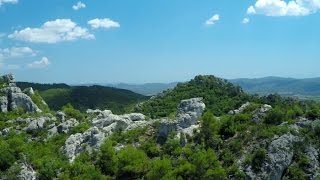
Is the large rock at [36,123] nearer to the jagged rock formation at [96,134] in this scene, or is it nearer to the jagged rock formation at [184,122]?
the jagged rock formation at [96,134]

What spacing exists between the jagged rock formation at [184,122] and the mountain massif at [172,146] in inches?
6.8

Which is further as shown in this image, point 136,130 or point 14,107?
point 14,107

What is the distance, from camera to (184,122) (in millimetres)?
81438

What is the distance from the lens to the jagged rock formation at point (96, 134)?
261 ft

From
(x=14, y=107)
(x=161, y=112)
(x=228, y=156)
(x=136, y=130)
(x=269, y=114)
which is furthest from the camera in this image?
(x=161, y=112)

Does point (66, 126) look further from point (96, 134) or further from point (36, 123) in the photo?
point (96, 134)

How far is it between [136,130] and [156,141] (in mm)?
5934

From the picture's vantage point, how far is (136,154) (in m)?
72.7

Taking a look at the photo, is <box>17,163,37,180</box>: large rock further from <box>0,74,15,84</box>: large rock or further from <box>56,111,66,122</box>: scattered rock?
<box>0,74,15,84</box>: large rock

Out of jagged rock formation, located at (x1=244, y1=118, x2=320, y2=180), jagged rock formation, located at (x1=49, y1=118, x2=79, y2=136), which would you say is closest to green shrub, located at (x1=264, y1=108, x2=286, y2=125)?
jagged rock formation, located at (x1=244, y1=118, x2=320, y2=180)

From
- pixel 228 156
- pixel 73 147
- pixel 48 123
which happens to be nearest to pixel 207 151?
pixel 228 156

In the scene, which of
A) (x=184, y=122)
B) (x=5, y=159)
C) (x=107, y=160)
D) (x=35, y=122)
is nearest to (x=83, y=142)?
(x=107, y=160)

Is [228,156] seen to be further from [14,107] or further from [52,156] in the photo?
[14,107]

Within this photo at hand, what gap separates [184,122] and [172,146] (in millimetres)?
7943
